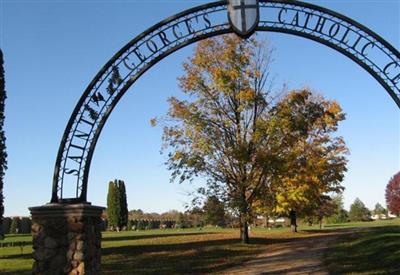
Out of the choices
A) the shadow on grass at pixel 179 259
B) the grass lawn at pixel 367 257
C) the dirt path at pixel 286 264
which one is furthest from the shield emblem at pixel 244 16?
the shadow on grass at pixel 179 259

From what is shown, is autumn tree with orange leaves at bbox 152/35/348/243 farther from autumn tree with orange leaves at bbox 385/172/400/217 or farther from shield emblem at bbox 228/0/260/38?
autumn tree with orange leaves at bbox 385/172/400/217

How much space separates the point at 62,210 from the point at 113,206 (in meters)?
55.1

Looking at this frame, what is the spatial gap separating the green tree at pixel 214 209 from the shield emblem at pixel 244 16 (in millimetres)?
15862

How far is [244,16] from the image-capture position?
8953 mm

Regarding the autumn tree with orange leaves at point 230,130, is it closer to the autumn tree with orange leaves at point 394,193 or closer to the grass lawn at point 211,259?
the grass lawn at point 211,259

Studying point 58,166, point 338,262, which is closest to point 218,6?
point 58,166

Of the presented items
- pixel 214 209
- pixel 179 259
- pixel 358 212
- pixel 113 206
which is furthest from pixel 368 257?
pixel 358 212

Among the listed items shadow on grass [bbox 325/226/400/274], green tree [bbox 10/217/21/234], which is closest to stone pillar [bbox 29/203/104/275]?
shadow on grass [bbox 325/226/400/274]

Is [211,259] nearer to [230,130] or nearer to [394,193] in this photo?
[230,130]

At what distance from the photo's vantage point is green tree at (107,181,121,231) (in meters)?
62.7

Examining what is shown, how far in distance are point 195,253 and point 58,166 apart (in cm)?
1260

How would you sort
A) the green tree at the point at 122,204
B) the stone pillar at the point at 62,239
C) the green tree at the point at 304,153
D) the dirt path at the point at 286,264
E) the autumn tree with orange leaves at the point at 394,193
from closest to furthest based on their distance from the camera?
1. the stone pillar at the point at 62,239
2. the dirt path at the point at 286,264
3. the green tree at the point at 304,153
4. the green tree at the point at 122,204
5. the autumn tree with orange leaves at the point at 394,193

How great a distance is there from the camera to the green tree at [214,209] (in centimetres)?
2405

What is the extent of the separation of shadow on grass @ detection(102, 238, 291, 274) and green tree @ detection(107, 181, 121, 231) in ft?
133
